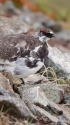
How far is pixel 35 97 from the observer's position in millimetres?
6402

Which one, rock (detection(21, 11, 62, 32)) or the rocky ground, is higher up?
the rocky ground

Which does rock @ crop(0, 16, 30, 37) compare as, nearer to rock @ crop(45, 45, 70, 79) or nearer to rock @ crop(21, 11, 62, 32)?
rock @ crop(45, 45, 70, 79)

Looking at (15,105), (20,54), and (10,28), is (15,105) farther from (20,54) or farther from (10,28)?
(10,28)

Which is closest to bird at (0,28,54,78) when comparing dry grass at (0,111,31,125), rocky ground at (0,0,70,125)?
rocky ground at (0,0,70,125)

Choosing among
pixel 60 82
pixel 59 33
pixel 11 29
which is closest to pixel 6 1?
pixel 59 33

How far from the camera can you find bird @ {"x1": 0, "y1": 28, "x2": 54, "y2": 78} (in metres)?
7.19

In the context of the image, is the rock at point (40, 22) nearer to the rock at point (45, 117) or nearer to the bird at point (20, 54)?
the bird at point (20, 54)

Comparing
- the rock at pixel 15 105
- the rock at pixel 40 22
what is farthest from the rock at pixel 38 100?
the rock at pixel 40 22

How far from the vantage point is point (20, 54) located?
289 inches

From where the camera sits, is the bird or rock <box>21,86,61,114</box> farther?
the bird

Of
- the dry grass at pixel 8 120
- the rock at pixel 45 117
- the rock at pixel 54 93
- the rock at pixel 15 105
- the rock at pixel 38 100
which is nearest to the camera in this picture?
the dry grass at pixel 8 120

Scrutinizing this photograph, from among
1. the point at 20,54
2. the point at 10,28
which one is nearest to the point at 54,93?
the point at 20,54

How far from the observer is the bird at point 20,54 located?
7191 millimetres

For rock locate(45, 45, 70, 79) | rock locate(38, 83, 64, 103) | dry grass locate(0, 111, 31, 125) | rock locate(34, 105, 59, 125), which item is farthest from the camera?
rock locate(45, 45, 70, 79)
